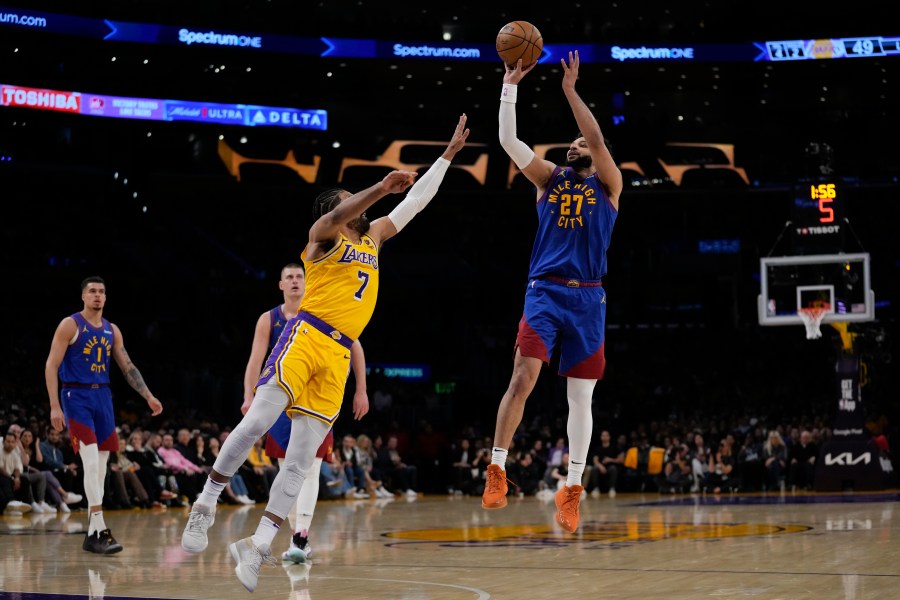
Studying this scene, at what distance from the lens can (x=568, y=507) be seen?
7.15m

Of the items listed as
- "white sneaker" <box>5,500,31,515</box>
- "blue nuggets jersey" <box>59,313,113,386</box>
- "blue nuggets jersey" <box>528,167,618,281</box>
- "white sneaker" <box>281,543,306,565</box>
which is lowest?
"white sneaker" <box>5,500,31,515</box>

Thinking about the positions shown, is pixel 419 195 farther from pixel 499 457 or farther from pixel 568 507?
pixel 568 507

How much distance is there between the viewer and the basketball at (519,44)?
23.1 feet

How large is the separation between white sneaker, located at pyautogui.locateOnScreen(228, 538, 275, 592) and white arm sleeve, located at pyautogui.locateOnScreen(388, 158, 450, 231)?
246 centimetres

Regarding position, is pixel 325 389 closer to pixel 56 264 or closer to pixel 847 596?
pixel 847 596

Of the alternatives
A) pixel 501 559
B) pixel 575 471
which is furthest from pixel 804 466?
pixel 575 471

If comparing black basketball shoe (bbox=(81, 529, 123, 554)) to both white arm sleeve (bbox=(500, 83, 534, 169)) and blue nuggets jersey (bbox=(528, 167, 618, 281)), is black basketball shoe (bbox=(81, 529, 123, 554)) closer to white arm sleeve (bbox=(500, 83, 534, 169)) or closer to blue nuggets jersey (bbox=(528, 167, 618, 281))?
blue nuggets jersey (bbox=(528, 167, 618, 281))

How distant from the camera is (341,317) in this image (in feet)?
23.0

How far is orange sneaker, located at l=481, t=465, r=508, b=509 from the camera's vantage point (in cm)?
673

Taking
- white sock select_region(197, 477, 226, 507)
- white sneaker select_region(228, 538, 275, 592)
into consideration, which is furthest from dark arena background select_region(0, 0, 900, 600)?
white sneaker select_region(228, 538, 275, 592)

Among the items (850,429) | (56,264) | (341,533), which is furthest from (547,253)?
(56,264)

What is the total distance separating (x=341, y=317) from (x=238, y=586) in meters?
1.83

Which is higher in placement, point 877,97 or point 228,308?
point 877,97

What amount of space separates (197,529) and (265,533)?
0.43 meters
